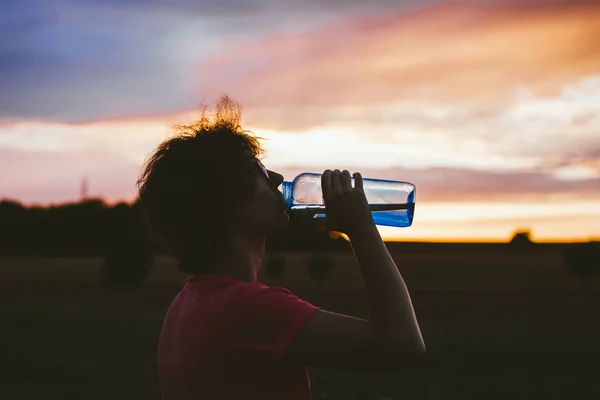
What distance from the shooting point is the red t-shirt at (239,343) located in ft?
6.42

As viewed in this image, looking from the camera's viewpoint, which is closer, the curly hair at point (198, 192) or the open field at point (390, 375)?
the curly hair at point (198, 192)

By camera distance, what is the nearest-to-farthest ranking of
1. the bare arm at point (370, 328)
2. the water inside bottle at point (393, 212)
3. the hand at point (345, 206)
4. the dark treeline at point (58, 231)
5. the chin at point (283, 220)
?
the bare arm at point (370, 328) < the hand at point (345, 206) < the chin at point (283, 220) < the water inside bottle at point (393, 212) < the dark treeline at point (58, 231)

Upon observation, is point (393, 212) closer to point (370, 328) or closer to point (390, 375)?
point (370, 328)

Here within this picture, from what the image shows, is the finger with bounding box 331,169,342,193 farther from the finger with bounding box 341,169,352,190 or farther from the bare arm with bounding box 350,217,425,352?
the bare arm with bounding box 350,217,425,352

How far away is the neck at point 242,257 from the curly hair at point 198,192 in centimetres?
3

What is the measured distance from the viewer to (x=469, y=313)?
30.9 meters

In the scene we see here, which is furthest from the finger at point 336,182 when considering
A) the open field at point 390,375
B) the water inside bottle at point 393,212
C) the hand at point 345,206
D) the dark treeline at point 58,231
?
the dark treeline at point 58,231

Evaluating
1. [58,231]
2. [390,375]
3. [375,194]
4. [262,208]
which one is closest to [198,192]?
[262,208]

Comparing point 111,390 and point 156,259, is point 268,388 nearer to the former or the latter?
point 111,390

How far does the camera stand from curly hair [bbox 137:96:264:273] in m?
2.22

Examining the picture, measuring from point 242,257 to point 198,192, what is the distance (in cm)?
22

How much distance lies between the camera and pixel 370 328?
1.98 metres

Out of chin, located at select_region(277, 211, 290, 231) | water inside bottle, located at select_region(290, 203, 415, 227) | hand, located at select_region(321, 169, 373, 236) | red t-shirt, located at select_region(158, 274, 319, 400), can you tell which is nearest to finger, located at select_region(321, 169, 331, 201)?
hand, located at select_region(321, 169, 373, 236)

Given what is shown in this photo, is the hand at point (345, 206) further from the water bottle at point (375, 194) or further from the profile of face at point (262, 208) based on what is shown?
the water bottle at point (375, 194)
